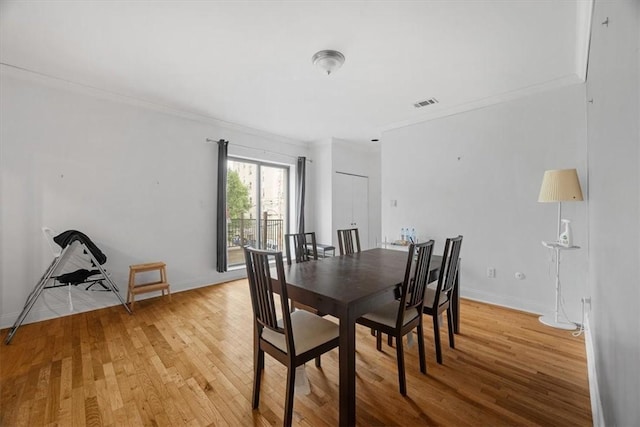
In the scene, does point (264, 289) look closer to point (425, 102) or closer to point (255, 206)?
point (425, 102)

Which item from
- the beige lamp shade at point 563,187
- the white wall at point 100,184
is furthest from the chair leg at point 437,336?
the white wall at point 100,184

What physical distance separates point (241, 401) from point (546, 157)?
385cm

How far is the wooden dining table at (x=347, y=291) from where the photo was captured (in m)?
1.43

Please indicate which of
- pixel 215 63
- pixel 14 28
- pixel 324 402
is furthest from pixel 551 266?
pixel 14 28

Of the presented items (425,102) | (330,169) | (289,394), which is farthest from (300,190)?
(289,394)

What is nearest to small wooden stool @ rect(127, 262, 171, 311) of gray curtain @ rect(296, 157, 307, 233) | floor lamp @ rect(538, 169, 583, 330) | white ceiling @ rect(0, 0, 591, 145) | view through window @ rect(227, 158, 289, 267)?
view through window @ rect(227, 158, 289, 267)

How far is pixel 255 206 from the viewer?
5223 millimetres

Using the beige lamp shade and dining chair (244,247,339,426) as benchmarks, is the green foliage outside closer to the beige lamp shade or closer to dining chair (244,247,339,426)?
dining chair (244,247,339,426)

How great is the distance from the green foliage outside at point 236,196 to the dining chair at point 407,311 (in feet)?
11.6

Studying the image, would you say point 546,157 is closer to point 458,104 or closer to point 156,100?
point 458,104

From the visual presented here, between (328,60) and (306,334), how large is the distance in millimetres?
2312

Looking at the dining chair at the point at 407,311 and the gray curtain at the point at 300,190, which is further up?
the gray curtain at the point at 300,190

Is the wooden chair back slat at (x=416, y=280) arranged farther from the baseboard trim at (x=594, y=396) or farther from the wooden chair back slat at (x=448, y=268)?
the baseboard trim at (x=594, y=396)

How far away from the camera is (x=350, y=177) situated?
6.06m
